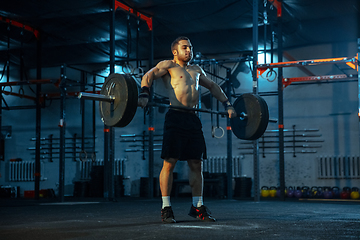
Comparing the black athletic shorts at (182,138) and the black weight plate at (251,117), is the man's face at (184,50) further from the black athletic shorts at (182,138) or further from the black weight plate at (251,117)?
the black weight plate at (251,117)

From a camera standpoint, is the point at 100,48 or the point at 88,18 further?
the point at 100,48

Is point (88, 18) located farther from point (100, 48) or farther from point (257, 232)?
point (257, 232)

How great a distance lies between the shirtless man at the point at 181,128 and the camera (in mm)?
3043

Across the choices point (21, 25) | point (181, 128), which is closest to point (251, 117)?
point (181, 128)

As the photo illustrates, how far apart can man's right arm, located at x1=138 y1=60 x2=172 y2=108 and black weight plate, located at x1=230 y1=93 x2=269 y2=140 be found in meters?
0.79

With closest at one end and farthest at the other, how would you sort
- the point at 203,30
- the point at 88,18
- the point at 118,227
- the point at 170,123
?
the point at 118,227 < the point at 170,123 < the point at 88,18 < the point at 203,30

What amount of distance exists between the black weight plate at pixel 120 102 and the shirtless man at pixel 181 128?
0.51ft

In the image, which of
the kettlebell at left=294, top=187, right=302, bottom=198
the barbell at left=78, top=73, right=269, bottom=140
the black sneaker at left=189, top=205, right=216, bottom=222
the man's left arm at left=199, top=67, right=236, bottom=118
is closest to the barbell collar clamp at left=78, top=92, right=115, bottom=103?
the barbell at left=78, top=73, right=269, bottom=140

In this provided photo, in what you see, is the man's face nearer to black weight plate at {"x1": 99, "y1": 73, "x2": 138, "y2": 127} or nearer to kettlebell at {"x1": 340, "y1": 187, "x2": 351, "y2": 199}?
black weight plate at {"x1": 99, "y1": 73, "x2": 138, "y2": 127}

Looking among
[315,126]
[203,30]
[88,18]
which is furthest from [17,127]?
[315,126]

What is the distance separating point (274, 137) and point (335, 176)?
133 cm

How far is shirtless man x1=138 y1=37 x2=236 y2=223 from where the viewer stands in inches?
120

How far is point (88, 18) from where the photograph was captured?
730cm

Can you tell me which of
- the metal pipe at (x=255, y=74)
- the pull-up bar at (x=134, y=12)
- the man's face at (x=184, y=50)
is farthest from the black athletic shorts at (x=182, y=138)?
the pull-up bar at (x=134, y=12)
